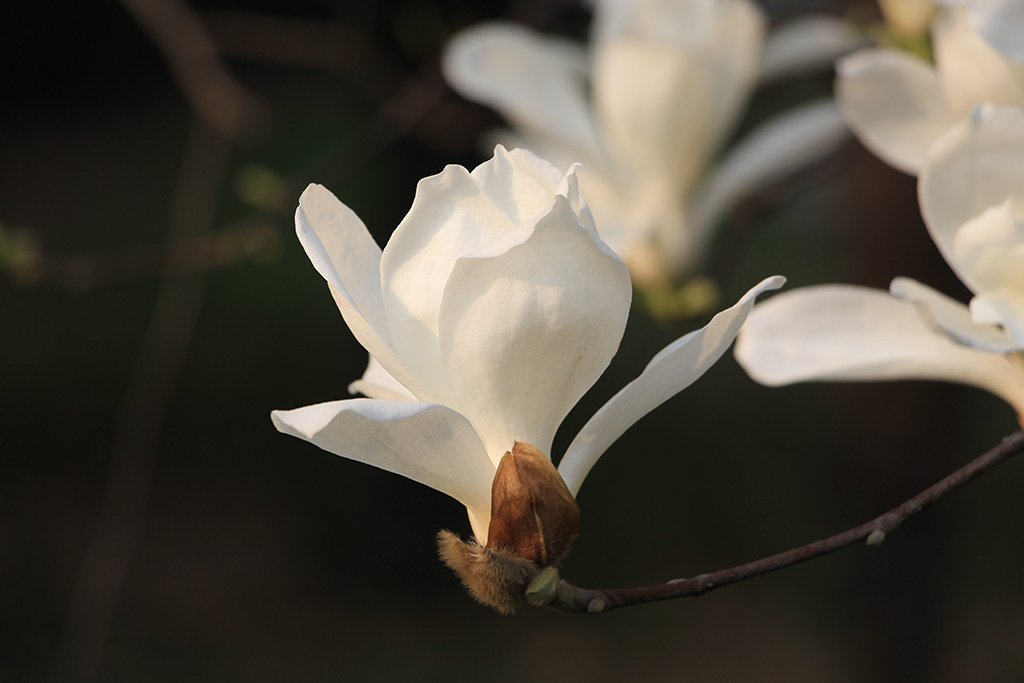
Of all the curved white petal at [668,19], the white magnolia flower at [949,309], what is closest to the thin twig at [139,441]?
the curved white petal at [668,19]

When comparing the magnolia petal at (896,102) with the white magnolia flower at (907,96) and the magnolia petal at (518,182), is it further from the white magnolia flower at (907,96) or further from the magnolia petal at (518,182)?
the magnolia petal at (518,182)

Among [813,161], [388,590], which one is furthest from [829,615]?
[813,161]

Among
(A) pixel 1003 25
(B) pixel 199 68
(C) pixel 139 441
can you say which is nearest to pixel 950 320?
(A) pixel 1003 25

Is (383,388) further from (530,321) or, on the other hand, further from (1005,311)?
(1005,311)

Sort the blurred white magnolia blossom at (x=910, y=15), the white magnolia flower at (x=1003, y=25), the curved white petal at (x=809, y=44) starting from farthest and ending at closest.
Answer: the curved white petal at (x=809, y=44) < the blurred white magnolia blossom at (x=910, y=15) < the white magnolia flower at (x=1003, y=25)

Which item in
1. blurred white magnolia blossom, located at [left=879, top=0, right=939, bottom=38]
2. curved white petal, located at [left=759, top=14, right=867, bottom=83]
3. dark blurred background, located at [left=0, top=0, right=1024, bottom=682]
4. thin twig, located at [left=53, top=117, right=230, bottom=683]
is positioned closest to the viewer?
blurred white magnolia blossom, located at [left=879, top=0, right=939, bottom=38]

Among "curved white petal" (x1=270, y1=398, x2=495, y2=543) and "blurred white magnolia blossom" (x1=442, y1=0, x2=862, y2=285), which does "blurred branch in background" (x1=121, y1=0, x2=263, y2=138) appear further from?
"curved white petal" (x1=270, y1=398, x2=495, y2=543)

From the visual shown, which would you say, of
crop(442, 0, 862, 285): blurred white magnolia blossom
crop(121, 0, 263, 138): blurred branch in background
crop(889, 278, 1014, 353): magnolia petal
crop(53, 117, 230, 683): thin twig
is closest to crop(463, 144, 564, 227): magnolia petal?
crop(889, 278, 1014, 353): magnolia petal
